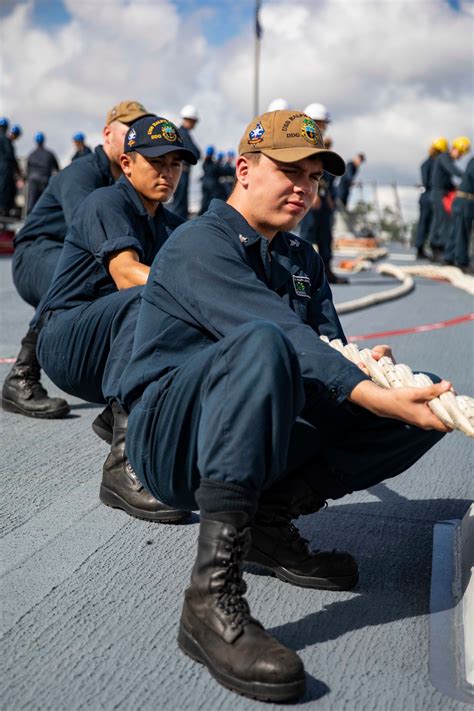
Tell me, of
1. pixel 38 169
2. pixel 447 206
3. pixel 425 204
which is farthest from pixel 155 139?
pixel 425 204

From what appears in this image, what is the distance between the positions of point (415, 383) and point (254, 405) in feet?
1.49

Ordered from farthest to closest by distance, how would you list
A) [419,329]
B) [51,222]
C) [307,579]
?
[419,329] < [51,222] < [307,579]

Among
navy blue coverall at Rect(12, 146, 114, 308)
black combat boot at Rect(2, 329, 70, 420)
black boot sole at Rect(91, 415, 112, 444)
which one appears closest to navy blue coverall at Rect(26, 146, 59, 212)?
navy blue coverall at Rect(12, 146, 114, 308)

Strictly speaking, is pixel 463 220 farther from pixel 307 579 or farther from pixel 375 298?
pixel 307 579

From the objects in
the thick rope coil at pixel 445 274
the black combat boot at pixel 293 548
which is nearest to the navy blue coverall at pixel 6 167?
the thick rope coil at pixel 445 274

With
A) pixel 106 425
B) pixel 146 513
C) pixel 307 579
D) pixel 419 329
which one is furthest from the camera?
pixel 419 329

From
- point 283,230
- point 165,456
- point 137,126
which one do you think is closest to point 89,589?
point 165,456

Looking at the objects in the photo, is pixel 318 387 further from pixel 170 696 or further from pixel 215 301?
pixel 170 696

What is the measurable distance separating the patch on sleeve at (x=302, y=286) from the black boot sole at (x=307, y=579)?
2.25 ft

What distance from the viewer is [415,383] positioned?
205cm

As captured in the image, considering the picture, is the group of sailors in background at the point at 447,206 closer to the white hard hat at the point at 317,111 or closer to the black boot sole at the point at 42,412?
the white hard hat at the point at 317,111

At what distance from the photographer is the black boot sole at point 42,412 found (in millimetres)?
3928

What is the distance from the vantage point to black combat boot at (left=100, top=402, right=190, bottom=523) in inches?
109

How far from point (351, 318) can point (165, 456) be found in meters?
5.70
